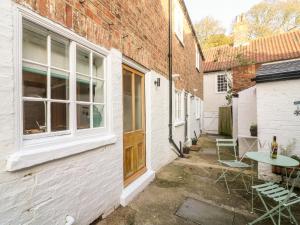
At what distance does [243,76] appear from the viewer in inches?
399

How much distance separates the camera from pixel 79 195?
251 centimetres

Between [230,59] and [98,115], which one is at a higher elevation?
[230,59]

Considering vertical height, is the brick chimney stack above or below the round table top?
above

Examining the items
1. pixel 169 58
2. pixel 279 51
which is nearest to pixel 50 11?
pixel 169 58

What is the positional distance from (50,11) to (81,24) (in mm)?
481

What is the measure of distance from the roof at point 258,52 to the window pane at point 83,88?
13.0 m

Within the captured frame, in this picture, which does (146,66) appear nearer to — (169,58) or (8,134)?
(169,58)

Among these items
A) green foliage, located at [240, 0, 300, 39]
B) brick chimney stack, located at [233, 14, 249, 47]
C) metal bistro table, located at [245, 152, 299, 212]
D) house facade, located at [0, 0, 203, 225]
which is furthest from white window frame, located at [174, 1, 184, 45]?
green foliage, located at [240, 0, 300, 39]

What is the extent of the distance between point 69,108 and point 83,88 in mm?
437

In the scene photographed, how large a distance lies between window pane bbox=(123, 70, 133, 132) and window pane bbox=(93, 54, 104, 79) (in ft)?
2.51

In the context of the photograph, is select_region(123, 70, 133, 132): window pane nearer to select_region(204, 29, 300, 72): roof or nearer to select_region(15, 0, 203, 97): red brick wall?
select_region(15, 0, 203, 97): red brick wall

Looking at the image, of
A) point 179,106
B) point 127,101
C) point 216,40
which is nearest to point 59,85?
point 127,101

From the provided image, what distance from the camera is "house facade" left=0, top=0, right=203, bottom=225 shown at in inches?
69.5

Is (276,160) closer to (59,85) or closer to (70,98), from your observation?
(70,98)
